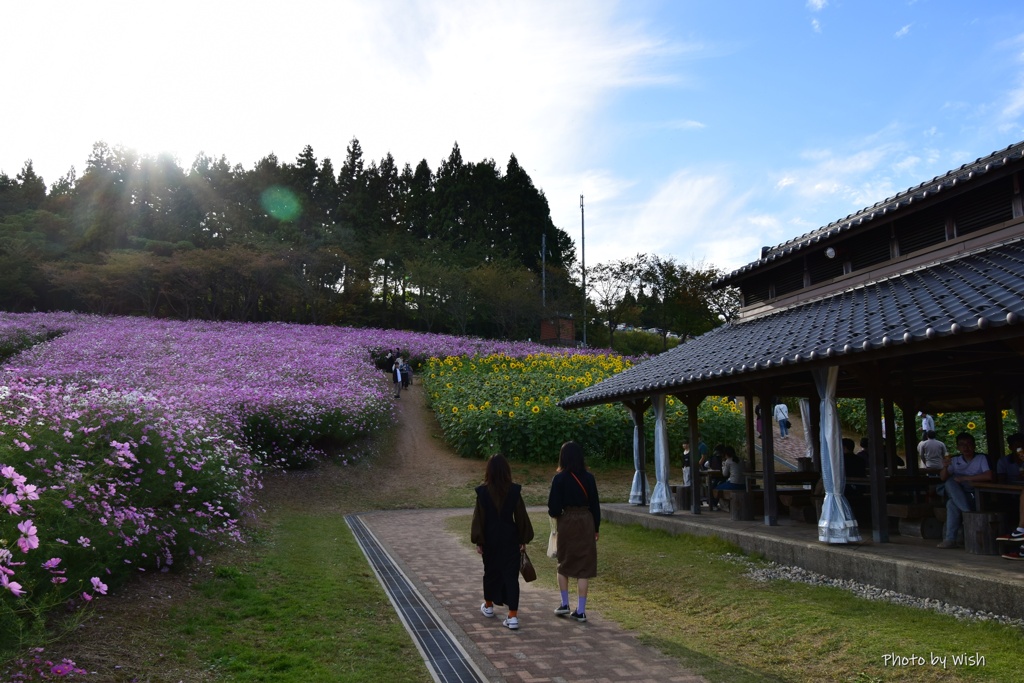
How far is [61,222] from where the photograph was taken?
46.8m

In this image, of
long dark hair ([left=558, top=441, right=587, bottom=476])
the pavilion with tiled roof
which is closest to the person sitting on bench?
the pavilion with tiled roof

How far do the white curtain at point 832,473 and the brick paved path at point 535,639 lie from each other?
286cm

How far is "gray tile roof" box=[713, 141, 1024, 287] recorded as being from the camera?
379 inches

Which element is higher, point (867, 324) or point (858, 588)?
point (867, 324)

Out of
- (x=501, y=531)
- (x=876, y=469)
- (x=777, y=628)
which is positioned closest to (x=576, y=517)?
(x=501, y=531)

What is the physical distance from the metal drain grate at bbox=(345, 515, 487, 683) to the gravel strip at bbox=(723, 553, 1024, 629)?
12.9 ft

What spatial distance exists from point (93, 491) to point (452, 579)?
4460 mm

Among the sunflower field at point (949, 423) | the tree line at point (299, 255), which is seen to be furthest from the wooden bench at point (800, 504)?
the tree line at point (299, 255)

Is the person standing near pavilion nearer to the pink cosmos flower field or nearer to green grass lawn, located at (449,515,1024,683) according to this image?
the pink cosmos flower field

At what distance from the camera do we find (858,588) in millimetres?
7414

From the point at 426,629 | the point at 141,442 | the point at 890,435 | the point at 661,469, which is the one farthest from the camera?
the point at 661,469

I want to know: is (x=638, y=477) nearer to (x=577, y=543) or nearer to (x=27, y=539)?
(x=577, y=543)

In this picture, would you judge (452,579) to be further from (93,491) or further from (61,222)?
(61,222)

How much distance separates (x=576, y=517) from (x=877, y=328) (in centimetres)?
401
